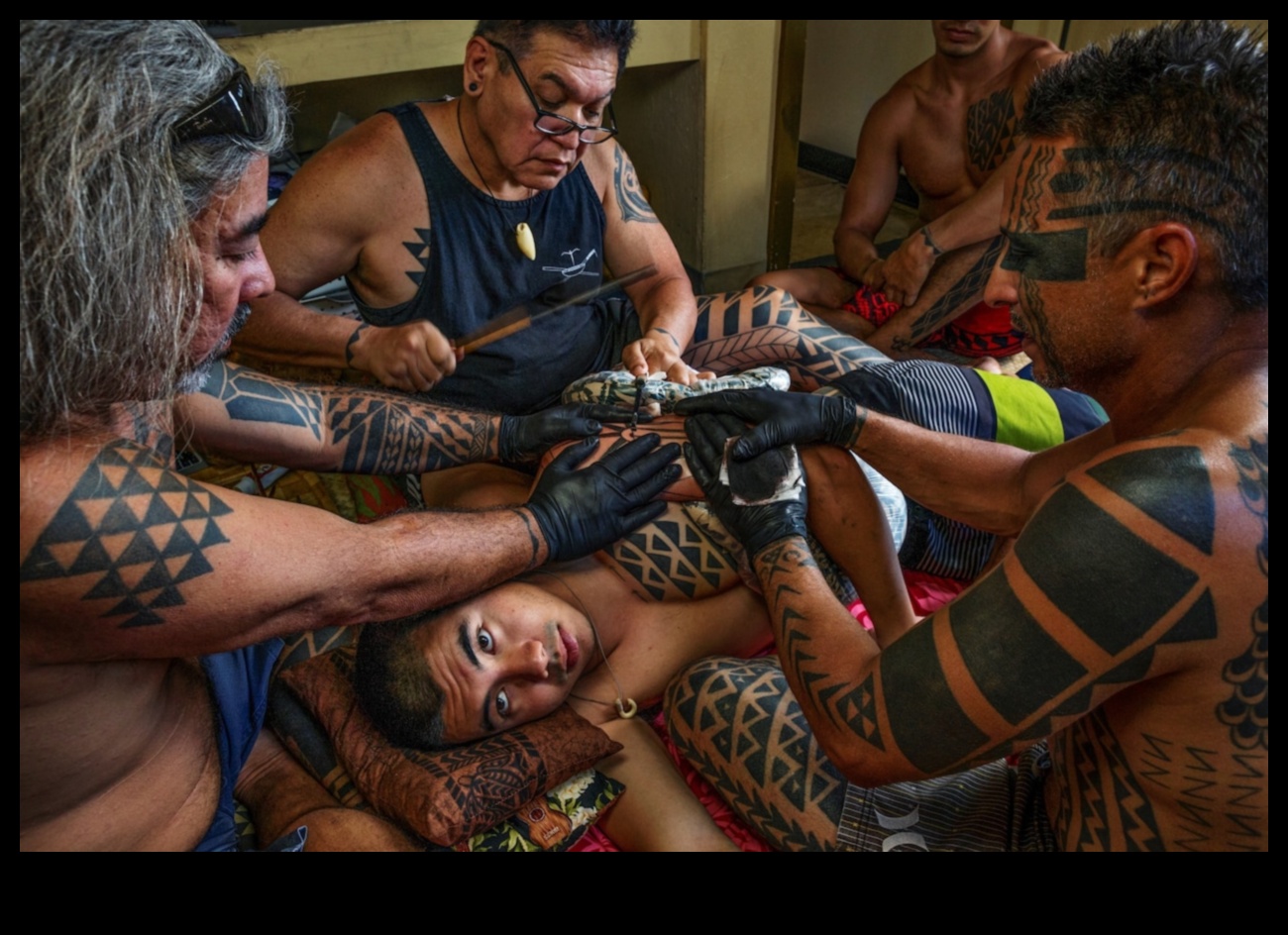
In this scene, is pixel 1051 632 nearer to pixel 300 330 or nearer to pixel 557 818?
pixel 557 818

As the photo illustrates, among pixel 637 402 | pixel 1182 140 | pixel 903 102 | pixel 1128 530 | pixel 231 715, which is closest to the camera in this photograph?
pixel 1128 530

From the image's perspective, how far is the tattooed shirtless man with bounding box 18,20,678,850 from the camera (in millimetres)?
1321

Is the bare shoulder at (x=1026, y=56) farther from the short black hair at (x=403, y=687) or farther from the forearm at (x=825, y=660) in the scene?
the short black hair at (x=403, y=687)

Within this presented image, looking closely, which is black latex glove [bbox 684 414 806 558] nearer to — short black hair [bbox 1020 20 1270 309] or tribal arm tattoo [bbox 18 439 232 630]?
short black hair [bbox 1020 20 1270 309]

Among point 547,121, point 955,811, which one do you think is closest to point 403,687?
point 955,811

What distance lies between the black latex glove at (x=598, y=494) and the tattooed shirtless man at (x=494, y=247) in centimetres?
37

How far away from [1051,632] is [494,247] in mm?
2024

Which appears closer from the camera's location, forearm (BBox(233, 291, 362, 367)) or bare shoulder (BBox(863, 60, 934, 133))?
forearm (BBox(233, 291, 362, 367))

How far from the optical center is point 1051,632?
133cm

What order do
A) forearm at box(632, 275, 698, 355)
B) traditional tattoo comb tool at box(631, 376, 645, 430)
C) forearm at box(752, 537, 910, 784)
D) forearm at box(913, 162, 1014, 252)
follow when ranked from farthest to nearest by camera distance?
forearm at box(913, 162, 1014, 252), forearm at box(632, 275, 698, 355), traditional tattoo comb tool at box(631, 376, 645, 430), forearm at box(752, 537, 910, 784)

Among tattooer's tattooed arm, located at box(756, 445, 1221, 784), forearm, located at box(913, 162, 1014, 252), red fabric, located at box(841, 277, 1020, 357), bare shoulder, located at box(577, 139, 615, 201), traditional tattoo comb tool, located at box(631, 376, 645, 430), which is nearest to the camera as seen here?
tattooer's tattooed arm, located at box(756, 445, 1221, 784)

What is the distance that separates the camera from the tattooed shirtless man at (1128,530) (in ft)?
4.15

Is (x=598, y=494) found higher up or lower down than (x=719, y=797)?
higher up

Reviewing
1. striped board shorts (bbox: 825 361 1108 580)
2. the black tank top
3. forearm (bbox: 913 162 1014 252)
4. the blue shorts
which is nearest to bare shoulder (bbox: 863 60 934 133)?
forearm (bbox: 913 162 1014 252)
